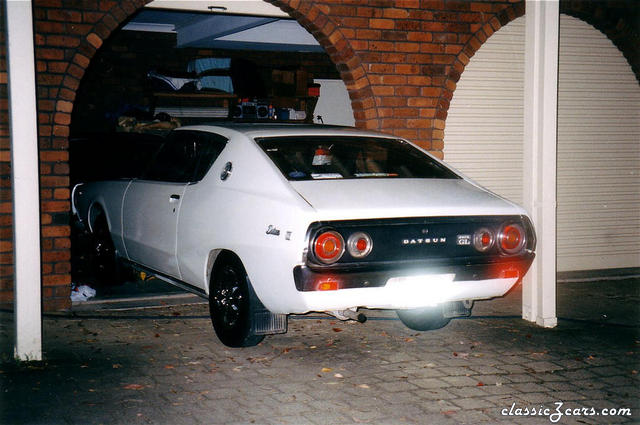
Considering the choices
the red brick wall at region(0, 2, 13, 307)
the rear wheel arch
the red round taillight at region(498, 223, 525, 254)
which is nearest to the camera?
the red round taillight at region(498, 223, 525, 254)

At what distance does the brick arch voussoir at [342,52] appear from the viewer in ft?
28.2

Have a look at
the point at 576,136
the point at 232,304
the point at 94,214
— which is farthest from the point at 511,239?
the point at 94,214

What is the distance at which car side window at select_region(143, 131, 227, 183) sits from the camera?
21.3 ft

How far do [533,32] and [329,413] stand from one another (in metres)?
3.91

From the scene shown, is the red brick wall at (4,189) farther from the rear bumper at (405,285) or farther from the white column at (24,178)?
the rear bumper at (405,285)

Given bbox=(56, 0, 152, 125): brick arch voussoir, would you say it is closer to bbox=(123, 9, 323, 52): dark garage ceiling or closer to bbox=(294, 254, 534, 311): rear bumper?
bbox=(294, 254, 534, 311): rear bumper

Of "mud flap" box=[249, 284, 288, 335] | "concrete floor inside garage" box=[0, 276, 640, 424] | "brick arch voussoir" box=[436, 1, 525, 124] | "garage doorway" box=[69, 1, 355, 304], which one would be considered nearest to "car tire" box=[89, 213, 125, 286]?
"concrete floor inside garage" box=[0, 276, 640, 424]

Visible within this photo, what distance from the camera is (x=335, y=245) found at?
5125 mm

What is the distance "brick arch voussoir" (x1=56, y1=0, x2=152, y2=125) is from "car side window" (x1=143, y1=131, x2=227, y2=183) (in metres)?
1.11

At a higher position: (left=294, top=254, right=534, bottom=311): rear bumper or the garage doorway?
the garage doorway

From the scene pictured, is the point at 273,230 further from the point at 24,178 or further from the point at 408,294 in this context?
the point at 24,178

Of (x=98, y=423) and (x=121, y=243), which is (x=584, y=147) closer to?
(x=121, y=243)

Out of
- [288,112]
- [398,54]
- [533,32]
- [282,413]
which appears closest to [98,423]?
[282,413]

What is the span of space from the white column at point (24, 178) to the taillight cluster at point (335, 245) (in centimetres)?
203
